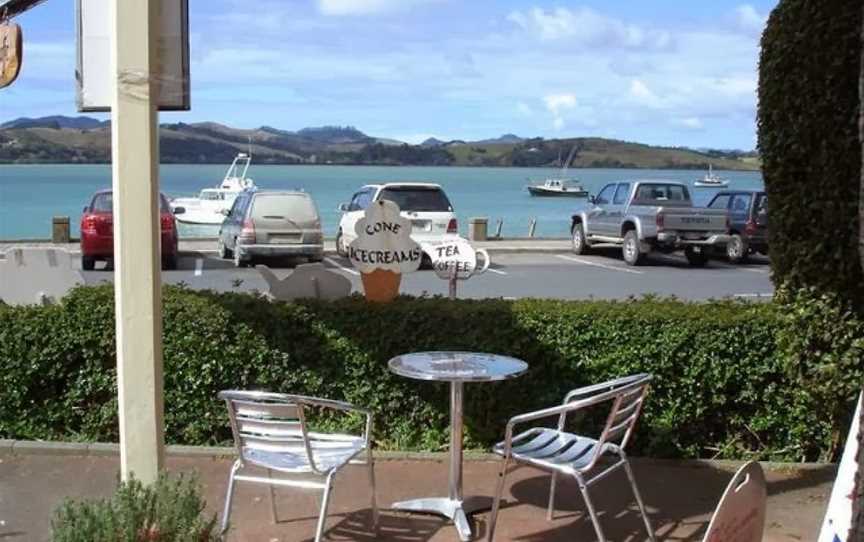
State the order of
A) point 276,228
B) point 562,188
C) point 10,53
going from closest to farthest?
1. point 10,53
2. point 276,228
3. point 562,188

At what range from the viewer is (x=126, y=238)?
157 inches

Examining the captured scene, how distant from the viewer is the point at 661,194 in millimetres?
22859

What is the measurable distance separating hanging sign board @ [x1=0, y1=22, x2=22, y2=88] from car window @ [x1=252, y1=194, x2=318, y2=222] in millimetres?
14363

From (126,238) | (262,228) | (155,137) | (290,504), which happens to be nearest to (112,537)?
(126,238)

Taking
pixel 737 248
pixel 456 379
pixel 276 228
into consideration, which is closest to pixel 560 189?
pixel 737 248

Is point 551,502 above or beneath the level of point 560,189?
above

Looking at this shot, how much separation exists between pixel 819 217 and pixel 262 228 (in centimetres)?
1570

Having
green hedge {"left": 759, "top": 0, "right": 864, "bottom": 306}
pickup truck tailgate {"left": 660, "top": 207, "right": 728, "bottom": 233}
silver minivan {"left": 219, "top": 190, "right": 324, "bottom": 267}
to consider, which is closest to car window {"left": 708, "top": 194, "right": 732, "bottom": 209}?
pickup truck tailgate {"left": 660, "top": 207, "right": 728, "bottom": 233}

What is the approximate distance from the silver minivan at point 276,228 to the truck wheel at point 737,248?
30.4 feet

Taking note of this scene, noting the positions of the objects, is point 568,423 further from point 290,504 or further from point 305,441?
point 305,441

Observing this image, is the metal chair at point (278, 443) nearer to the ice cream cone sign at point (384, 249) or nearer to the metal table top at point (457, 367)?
the metal table top at point (457, 367)

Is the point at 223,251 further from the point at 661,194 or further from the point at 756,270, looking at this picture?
the point at 756,270

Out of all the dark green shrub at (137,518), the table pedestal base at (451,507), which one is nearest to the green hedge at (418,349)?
the table pedestal base at (451,507)

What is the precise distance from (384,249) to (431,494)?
6.51ft
